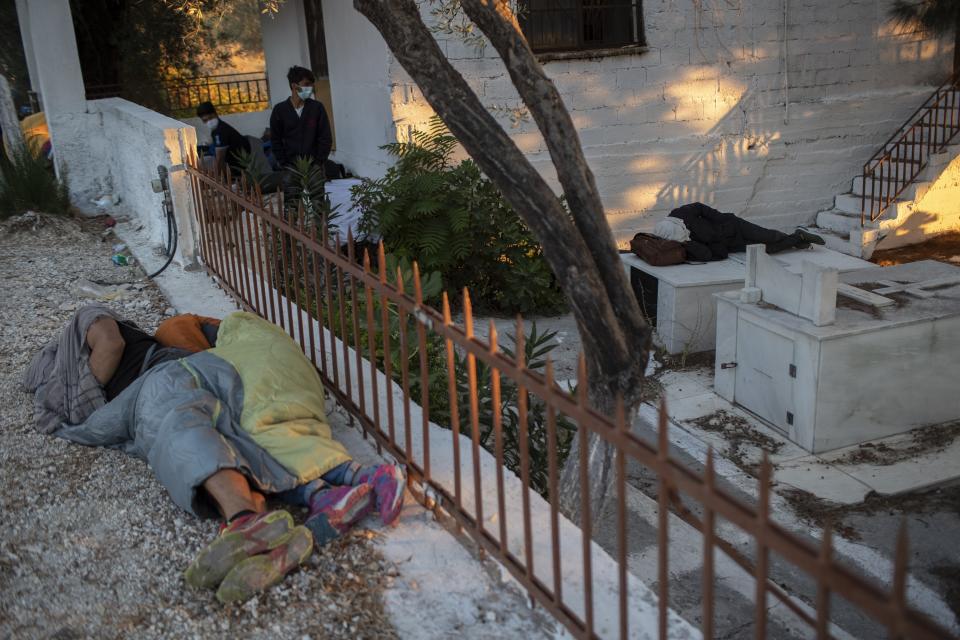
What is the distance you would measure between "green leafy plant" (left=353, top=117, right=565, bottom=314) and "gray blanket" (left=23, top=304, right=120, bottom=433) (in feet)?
14.7

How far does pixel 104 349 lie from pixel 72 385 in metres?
0.27

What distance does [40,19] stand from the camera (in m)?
9.74

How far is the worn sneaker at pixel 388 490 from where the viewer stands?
3.45m

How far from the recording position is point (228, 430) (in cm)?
374

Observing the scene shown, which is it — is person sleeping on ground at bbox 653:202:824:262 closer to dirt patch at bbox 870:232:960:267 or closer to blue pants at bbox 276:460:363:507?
dirt patch at bbox 870:232:960:267

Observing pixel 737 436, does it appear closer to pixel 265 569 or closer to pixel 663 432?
pixel 265 569

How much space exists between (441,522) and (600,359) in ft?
2.93

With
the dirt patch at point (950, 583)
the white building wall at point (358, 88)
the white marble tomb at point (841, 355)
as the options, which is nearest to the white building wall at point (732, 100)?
the white building wall at point (358, 88)

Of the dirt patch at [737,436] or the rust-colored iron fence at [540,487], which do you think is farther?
the dirt patch at [737,436]

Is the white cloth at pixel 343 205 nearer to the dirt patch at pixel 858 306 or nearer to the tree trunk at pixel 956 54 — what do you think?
the dirt patch at pixel 858 306

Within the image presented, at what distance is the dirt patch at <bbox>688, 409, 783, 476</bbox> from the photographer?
685 cm

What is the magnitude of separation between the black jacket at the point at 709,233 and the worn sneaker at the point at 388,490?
6.47 meters

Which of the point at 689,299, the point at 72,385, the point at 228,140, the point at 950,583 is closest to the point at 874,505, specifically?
the point at 950,583

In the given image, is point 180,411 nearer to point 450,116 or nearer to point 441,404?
point 450,116
